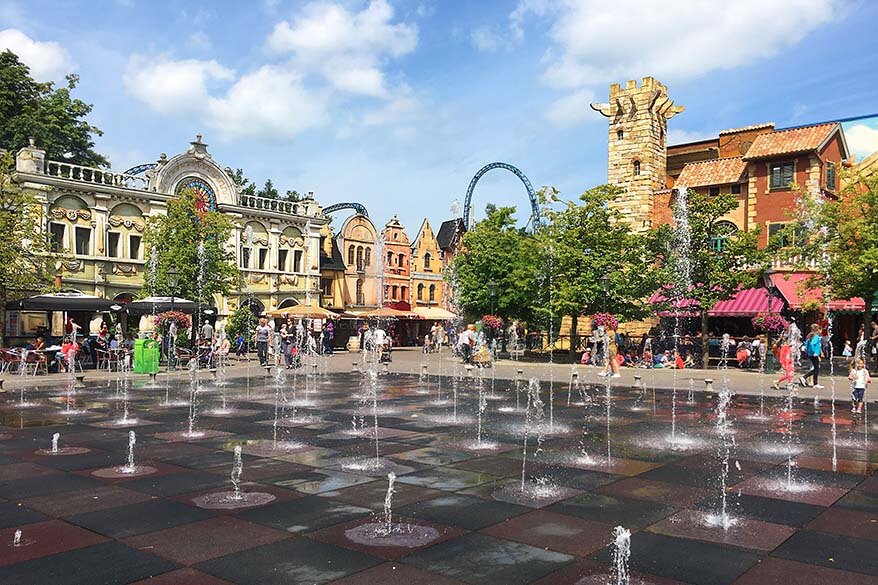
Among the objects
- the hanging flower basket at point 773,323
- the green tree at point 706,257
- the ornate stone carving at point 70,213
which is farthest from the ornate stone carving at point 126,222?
the hanging flower basket at point 773,323

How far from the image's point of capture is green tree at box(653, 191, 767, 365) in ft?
97.9

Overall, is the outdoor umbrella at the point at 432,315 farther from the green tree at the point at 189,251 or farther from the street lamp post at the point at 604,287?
the street lamp post at the point at 604,287

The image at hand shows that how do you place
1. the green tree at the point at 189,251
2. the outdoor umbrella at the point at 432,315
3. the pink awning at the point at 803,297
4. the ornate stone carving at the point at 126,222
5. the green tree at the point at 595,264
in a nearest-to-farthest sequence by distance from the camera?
the green tree at the point at 595,264 → the pink awning at the point at 803,297 → the green tree at the point at 189,251 → the ornate stone carving at the point at 126,222 → the outdoor umbrella at the point at 432,315

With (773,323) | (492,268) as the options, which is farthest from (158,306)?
(773,323)

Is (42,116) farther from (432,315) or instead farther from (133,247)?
(432,315)

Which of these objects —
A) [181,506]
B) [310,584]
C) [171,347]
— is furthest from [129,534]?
[171,347]

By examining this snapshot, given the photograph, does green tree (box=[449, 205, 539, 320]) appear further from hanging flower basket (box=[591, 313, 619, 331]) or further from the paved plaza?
the paved plaza

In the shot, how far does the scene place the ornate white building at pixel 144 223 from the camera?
4150 centimetres

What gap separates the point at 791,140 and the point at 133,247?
38726mm

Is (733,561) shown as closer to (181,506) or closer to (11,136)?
(181,506)

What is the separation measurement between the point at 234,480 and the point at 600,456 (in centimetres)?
487

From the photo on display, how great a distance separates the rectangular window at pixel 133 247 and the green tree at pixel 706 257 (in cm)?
3132

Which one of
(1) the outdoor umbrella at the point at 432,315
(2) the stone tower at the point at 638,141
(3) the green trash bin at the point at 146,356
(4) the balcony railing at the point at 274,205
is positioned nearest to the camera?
(3) the green trash bin at the point at 146,356

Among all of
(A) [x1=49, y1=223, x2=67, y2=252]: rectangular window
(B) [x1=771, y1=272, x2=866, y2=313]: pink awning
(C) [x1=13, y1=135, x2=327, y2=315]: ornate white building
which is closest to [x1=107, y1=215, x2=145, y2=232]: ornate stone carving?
(C) [x1=13, y1=135, x2=327, y2=315]: ornate white building
